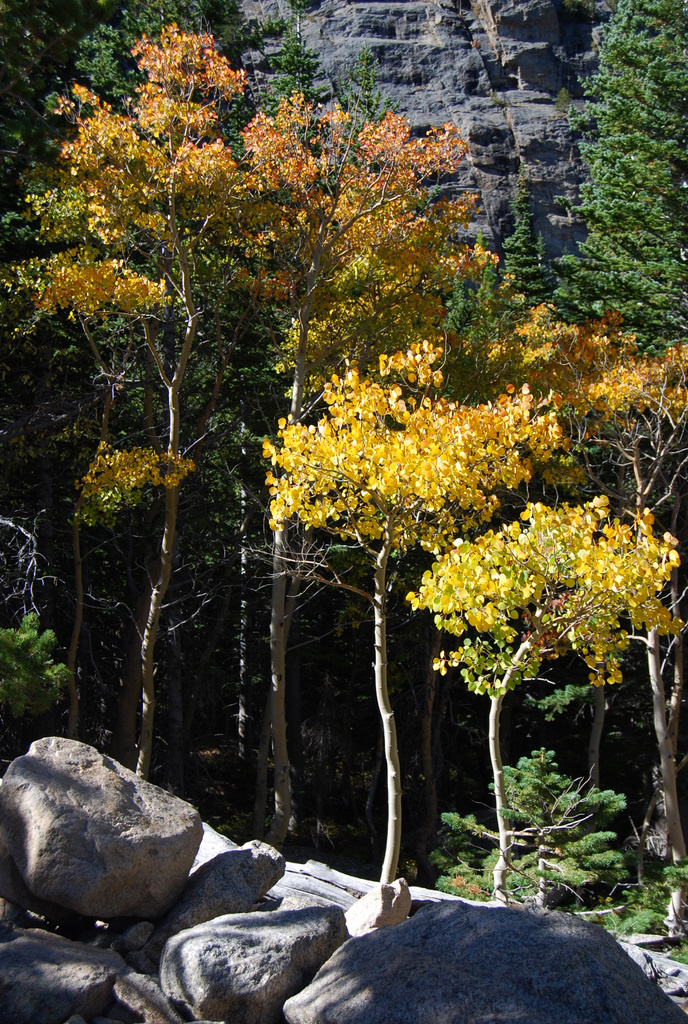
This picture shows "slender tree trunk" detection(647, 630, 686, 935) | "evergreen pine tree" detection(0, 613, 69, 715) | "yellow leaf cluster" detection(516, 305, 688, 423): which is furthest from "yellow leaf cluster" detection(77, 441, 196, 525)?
"slender tree trunk" detection(647, 630, 686, 935)

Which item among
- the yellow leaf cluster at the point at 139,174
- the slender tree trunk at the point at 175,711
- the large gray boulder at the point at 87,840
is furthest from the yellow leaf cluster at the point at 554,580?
the slender tree trunk at the point at 175,711

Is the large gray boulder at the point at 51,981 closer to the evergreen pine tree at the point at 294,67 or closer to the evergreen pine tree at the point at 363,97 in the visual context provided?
the evergreen pine tree at the point at 363,97

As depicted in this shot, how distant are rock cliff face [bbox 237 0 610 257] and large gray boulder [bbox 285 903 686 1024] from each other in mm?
44983

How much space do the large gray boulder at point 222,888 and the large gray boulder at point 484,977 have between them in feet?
3.64

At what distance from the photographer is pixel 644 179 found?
1480 cm

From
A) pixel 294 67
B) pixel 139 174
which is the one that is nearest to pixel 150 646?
pixel 139 174

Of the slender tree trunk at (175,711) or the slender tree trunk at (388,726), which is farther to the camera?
the slender tree trunk at (175,711)

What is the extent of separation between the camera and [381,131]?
32.8 ft

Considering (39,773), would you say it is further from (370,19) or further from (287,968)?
(370,19)

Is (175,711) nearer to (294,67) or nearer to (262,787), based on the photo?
(262,787)

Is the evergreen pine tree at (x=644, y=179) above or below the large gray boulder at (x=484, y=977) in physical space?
above

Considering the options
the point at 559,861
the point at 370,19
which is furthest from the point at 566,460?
the point at 370,19

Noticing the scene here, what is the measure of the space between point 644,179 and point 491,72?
158ft

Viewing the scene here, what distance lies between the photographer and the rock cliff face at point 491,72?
160ft
